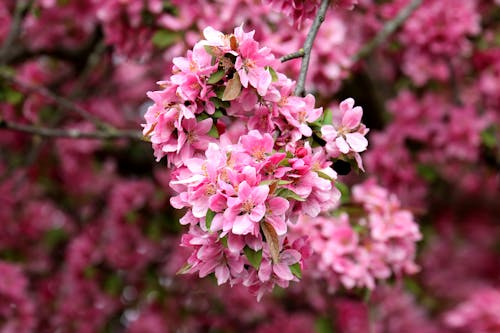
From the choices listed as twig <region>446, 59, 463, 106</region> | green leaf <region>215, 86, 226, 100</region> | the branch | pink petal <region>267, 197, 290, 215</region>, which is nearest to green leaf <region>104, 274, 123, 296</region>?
the branch

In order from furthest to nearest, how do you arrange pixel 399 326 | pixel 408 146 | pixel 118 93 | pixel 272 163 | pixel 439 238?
pixel 439 238 < pixel 118 93 < pixel 399 326 < pixel 408 146 < pixel 272 163

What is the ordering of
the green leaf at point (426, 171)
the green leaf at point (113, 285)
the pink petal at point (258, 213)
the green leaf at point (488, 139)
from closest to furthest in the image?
the pink petal at point (258, 213), the green leaf at point (488, 139), the green leaf at point (426, 171), the green leaf at point (113, 285)

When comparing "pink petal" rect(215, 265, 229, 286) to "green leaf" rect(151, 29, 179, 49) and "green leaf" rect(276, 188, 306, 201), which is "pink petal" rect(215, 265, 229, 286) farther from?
"green leaf" rect(151, 29, 179, 49)

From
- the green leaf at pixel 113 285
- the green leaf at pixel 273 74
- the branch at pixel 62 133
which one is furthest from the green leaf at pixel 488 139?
the green leaf at pixel 273 74

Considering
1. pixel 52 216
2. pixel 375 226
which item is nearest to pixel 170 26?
pixel 375 226

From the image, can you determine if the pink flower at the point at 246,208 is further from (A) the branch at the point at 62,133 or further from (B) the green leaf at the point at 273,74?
(A) the branch at the point at 62,133

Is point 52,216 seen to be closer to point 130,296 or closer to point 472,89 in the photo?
point 130,296
